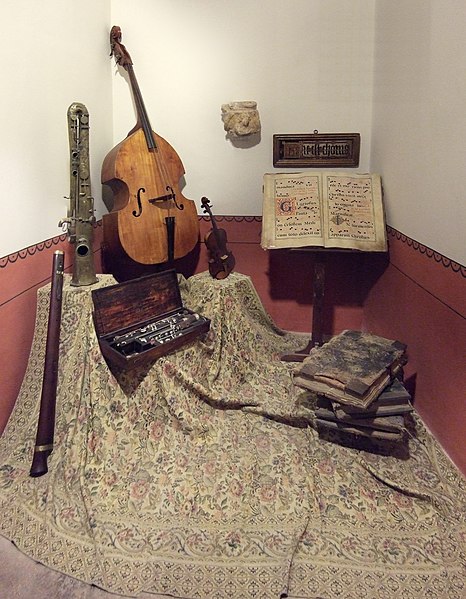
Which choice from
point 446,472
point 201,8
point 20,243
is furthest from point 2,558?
point 201,8

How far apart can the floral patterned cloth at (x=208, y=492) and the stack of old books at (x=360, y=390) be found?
0.41ft

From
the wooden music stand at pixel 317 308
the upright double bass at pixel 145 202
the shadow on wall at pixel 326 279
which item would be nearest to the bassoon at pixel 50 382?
the upright double bass at pixel 145 202

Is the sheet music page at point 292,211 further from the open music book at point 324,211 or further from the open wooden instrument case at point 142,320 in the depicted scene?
the open wooden instrument case at point 142,320

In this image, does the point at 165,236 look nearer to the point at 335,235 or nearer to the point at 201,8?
the point at 335,235

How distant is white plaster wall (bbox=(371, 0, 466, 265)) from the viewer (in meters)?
1.86

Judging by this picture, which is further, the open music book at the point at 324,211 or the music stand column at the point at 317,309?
the music stand column at the point at 317,309

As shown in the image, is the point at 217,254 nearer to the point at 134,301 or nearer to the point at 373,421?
the point at 134,301

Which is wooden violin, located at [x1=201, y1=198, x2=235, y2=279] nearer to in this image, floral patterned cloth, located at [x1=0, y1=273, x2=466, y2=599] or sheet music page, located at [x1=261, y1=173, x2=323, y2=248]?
sheet music page, located at [x1=261, y1=173, x2=323, y2=248]

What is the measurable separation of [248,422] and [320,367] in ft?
1.46

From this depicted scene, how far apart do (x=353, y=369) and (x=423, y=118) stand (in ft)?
4.07

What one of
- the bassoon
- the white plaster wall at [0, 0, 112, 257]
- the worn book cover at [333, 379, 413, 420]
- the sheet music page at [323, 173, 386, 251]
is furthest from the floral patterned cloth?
the sheet music page at [323, 173, 386, 251]

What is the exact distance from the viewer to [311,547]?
1.53m

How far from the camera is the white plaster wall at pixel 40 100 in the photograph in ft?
6.37

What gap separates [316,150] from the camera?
304 cm
